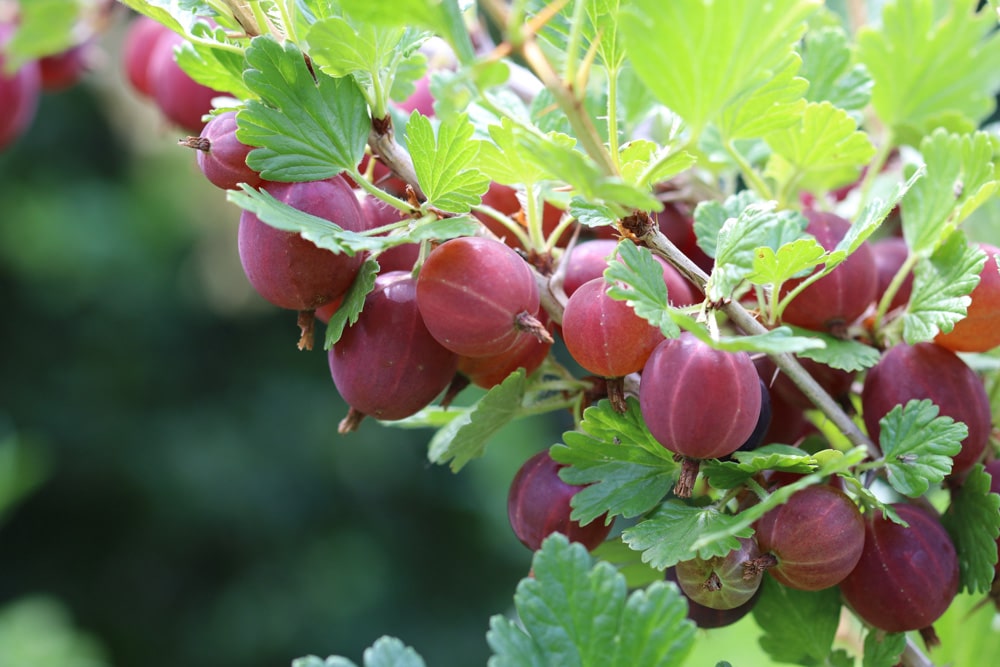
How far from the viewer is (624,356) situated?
1.11 feet

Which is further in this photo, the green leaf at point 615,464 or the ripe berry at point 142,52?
the ripe berry at point 142,52

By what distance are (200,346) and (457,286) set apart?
2.87 metres

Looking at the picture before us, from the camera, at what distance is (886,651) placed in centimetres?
37

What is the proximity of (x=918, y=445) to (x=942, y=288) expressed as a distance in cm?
7

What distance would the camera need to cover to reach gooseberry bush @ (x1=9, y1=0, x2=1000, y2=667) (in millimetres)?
291

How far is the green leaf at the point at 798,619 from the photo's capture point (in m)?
0.41

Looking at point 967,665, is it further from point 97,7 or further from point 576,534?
point 97,7

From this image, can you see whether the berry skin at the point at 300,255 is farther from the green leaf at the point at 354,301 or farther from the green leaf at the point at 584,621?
the green leaf at the point at 584,621

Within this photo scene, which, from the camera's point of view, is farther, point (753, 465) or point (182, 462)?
point (182, 462)

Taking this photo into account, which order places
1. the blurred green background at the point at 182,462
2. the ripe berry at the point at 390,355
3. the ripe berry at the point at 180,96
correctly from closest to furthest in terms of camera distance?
1. the ripe berry at the point at 390,355
2. the ripe berry at the point at 180,96
3. the blurred green background at the point at 182,462

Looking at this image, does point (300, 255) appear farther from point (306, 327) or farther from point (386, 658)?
point (386, 658)

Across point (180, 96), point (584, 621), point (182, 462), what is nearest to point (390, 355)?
point (584, 621)

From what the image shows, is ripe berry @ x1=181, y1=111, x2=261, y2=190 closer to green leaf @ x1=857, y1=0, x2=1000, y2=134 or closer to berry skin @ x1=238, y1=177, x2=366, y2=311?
berry skin @ x1=238, y1=177, x2=366, y2=311

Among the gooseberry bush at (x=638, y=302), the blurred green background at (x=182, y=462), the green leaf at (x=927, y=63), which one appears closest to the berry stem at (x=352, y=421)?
the gooseberry bush at (x=638, y=302)
